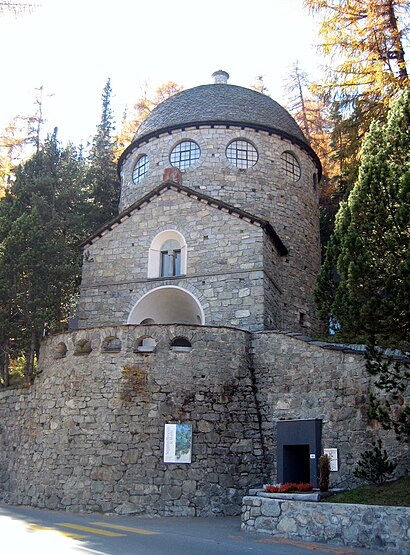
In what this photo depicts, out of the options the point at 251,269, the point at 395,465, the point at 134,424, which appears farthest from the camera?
the point at 251,269

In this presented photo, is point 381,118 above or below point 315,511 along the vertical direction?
above

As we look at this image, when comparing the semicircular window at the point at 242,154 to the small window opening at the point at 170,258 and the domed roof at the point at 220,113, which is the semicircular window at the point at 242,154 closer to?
the domed roof at the point at 220,113

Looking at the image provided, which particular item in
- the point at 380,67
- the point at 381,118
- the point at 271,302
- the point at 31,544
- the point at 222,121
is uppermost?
the point at 222,121

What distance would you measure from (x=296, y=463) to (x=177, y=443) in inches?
113

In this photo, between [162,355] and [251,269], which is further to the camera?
[251,269]

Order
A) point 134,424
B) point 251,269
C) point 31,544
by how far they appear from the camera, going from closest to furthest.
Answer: point 31,544, point 134,424, point 251,269

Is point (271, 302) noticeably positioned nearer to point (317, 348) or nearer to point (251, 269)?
point (251, 269)

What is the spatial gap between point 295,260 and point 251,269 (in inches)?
181

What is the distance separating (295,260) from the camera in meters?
21.9

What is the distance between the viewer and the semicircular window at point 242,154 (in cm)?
2244

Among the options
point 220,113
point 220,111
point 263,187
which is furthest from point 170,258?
point 220,111

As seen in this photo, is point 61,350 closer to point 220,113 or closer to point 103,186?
point 220,113

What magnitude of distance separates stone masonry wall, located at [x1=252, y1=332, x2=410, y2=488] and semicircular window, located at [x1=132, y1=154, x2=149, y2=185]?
1046 centimetres

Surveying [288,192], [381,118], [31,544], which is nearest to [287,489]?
[31,544]
